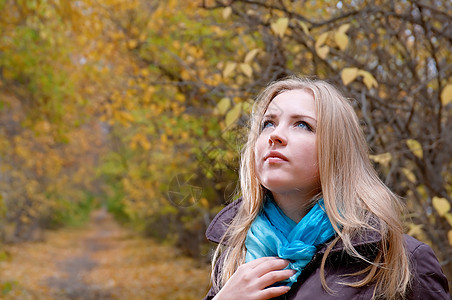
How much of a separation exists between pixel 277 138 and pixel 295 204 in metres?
0.26

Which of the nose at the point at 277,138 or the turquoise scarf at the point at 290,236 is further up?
the nose at the point at 277,138

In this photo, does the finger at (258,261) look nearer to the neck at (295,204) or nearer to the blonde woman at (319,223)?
the blonde woman at (319,223)

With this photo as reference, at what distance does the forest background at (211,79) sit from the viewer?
140 inches

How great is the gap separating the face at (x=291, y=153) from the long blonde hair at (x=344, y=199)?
0.03 m

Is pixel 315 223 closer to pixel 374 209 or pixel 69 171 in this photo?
pixel 374 209

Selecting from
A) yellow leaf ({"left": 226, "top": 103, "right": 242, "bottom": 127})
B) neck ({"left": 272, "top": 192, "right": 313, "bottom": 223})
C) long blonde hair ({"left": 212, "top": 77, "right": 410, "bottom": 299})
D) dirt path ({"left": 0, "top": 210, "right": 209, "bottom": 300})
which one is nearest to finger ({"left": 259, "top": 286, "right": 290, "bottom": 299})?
long blonde hair ({"left": 212, "top": 77, "right": 410, "bottom": 299})

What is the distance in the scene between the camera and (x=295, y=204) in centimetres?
173

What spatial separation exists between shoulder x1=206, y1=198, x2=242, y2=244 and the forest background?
0.41 m

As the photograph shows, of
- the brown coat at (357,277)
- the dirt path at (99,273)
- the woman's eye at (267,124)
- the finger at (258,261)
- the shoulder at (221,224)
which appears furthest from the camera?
A: the dirt path at (99,273)

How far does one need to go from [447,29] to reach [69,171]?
21215 millimetres

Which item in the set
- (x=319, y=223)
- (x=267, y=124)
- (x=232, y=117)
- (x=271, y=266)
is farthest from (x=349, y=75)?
(x=271, y=266)

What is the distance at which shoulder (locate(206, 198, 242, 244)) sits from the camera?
194 centimetres

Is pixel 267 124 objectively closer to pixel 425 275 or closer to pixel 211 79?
pixel 425 275

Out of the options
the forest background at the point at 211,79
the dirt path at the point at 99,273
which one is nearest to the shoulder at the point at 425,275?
the forest background at the point at 211,79
